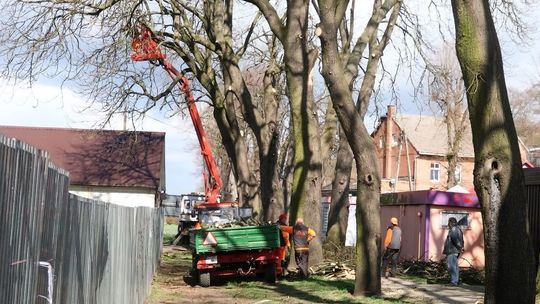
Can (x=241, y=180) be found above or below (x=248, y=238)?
above

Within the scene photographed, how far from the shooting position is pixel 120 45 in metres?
22.2

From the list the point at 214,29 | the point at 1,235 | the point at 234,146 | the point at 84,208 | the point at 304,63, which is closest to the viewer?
the point at 1,235

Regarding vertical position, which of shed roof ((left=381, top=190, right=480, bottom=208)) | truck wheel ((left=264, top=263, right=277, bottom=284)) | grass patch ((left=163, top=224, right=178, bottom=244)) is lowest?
truck wheel ((left=264, top=263, right=277, bottom=284))

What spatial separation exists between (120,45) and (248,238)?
6.96 meters

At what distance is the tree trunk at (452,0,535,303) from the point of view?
9102 millimetres

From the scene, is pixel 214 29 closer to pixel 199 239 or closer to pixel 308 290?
pixel 199 239

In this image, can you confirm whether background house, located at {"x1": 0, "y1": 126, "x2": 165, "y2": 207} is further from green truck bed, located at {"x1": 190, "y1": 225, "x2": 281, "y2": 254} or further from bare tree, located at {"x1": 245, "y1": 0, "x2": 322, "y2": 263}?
green truck bed, located at {"x1": 190, "y1": 225, "x2": 281, "y2": 254}

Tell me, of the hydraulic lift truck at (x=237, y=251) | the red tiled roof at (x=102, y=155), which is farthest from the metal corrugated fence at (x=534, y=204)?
the red tiled roof at (x=102, y=155)

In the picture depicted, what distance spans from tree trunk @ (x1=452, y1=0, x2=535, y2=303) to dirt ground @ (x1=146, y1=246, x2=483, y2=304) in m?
5.86

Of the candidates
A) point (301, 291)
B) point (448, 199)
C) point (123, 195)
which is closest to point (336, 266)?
point (301, 291)

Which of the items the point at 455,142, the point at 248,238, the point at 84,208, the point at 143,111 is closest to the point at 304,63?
the point at 248,238

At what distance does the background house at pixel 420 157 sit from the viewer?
74188mm

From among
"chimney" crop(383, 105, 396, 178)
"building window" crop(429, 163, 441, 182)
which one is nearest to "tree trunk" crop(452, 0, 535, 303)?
"building window" crop(429, 163, 441, 182)

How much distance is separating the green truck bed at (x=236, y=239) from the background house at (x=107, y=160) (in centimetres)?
2404
